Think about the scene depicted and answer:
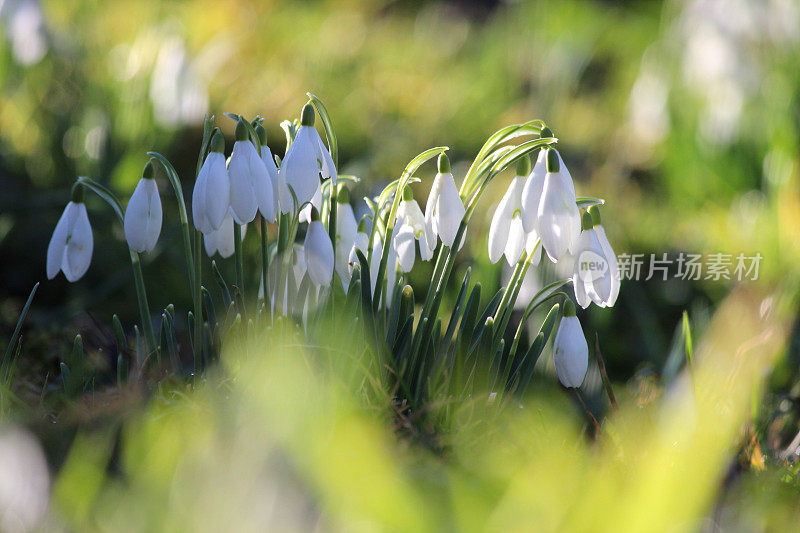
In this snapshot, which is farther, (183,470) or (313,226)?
(313,226)

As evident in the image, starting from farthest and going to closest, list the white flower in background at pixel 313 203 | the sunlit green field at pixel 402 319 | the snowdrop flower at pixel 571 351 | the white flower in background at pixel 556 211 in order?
1. the white flower in background at pixel 313 203
2. the snowdrop flower at pixel 571 351
3. the white flower in background at pixel 556 211
4. the sunlit green field at pixel 402 319

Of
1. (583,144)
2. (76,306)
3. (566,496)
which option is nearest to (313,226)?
(566,496)

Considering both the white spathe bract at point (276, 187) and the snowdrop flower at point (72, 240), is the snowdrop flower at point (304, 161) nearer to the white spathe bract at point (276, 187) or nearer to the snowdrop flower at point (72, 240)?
the white spathe bract at point (276, 187)

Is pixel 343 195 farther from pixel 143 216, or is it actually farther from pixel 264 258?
pixel 143 216

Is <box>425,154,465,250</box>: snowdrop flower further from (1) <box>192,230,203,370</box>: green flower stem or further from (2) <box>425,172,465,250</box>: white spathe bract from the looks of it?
(1) <box>192,230,203,370</box>: green flower stem

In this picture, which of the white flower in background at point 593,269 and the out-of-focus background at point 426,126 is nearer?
the white flower in background at point 593,269

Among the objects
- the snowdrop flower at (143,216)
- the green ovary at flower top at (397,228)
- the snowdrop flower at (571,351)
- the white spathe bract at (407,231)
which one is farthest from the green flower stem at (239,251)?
the snowdrop flower at (571,351)

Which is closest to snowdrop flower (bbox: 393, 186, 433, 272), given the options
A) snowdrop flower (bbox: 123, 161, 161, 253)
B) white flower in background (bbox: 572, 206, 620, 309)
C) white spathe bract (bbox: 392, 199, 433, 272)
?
white spathe bract (bbox: 392, 199, 433, 272)

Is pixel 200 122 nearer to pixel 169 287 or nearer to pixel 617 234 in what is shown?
pixel 169 287
